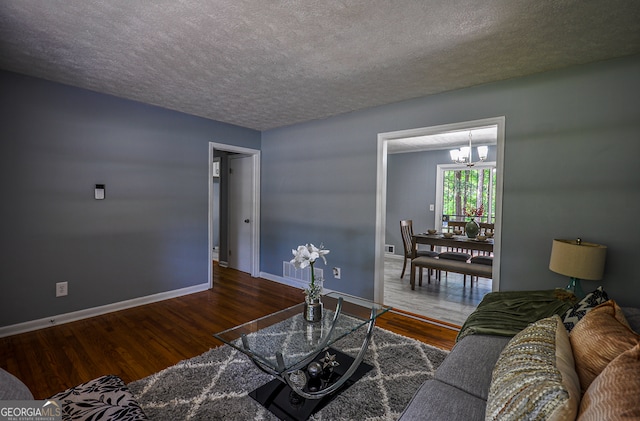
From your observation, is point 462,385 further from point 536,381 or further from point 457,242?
point 457,242

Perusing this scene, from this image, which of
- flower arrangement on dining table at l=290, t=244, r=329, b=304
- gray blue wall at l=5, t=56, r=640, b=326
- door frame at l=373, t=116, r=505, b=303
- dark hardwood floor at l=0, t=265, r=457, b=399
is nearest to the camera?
flower arrangement on dining table at l=290, t=244, r=329, b=304

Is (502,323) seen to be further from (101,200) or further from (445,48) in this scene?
(101,200)

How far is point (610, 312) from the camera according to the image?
1.26 metres

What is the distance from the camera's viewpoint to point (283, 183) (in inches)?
178

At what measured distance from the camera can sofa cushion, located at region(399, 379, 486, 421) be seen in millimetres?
1145

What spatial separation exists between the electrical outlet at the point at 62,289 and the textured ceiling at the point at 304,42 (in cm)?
200

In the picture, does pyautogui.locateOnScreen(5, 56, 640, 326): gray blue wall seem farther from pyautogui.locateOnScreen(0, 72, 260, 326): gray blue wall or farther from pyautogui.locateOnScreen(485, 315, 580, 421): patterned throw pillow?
pyautogui.locateOnScreen(485, 315, 580, 421): patterned throw pillow

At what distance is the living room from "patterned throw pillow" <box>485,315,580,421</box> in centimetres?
164

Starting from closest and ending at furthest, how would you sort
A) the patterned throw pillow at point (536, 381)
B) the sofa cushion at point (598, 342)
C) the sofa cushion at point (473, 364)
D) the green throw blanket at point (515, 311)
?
the patterned throw pillow at point (536, 381) → the sofa cushion at point (598, 342) → the sofa cushion at point (473, 364) → the green throw blanket at point (515, 311)

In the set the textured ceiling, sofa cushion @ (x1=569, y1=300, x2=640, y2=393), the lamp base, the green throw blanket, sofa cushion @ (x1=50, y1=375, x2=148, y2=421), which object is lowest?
sofa cushion @ (x1=50, y1=375, x2=148, y2=421)

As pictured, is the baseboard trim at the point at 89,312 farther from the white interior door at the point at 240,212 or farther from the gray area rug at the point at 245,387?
the gray area rug at the point at 245,387

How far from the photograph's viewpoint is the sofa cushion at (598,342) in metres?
0.99

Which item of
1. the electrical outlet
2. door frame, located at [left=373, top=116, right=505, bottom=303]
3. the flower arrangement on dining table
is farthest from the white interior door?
the flower arrangement on dining table

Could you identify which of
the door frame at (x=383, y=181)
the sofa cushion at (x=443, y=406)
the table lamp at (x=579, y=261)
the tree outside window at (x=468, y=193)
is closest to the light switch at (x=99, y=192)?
the door frame at (x=383, y=181)
